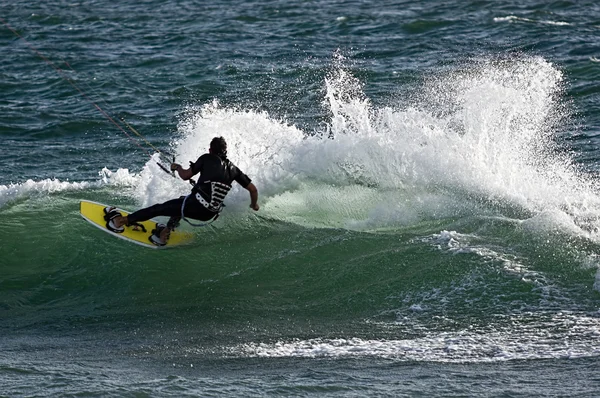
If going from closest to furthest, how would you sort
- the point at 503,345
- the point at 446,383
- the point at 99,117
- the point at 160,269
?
the point at 446,383 < the point at 503,345 < the point at 160,269 < the point at 99,117

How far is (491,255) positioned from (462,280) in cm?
81

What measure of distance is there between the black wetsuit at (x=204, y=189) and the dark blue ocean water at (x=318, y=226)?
71cm

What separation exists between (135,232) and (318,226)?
8.85 ft

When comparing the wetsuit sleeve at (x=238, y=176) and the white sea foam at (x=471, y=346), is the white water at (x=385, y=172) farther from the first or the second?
the white sea foam at (x=471, y=346)

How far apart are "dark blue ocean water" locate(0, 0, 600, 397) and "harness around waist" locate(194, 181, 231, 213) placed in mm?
891

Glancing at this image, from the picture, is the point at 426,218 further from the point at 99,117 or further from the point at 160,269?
the point at 99,117

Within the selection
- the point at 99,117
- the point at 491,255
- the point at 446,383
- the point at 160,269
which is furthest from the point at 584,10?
the point at 446,383

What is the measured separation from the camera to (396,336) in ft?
30.7

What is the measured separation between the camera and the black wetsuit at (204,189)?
36.3ft

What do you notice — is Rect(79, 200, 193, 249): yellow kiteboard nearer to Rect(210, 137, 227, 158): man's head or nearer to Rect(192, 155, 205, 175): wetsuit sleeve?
Rect(192, 155, 205, 175): wetsuit sleeve

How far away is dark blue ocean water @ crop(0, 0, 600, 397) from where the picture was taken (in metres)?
→ 8.61

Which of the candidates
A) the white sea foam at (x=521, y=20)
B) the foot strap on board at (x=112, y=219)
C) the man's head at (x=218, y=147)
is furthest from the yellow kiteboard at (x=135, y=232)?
the white sea foam at (x=521, y=20)

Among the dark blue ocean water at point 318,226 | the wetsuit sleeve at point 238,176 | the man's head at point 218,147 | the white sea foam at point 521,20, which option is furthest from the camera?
the white sea foam at point 521,20

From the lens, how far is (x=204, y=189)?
1115 centimetres
